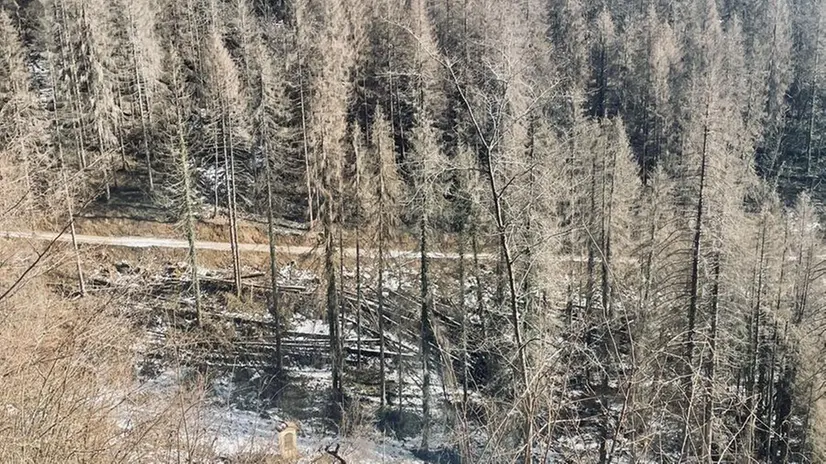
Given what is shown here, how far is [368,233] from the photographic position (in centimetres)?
2659

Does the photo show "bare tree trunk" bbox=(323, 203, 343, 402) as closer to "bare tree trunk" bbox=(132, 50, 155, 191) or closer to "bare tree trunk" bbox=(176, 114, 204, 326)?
"bare tree trunk" bbox=(176, 114, 204, 326)

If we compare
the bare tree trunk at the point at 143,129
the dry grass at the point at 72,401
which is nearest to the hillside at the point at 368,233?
the dry grass at the point at 72,401

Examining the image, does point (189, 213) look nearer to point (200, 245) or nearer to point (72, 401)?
point (200, 245)

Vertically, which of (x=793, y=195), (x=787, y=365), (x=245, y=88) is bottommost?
(x=787, y=365)

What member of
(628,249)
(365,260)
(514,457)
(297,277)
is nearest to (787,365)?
(628,249)

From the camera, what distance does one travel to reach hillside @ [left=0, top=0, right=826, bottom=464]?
260 inches

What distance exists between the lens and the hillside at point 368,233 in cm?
659

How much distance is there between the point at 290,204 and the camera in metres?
36.0

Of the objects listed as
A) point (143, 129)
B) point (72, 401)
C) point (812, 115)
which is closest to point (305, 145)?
point (143, 129)

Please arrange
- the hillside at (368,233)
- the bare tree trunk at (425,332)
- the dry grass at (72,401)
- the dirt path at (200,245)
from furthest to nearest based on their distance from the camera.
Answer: the dirt path at (200,245)
the bare tree trunk at (425,332)
the hillside at (368,233)
the dry grass at (72,401)

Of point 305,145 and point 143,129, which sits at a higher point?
point 143,129

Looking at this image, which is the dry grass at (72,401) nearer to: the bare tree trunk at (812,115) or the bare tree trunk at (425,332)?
the bare tree trunk at (425,332)

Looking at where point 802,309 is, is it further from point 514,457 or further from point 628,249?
point 514,457

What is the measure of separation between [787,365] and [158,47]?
1581 inches
